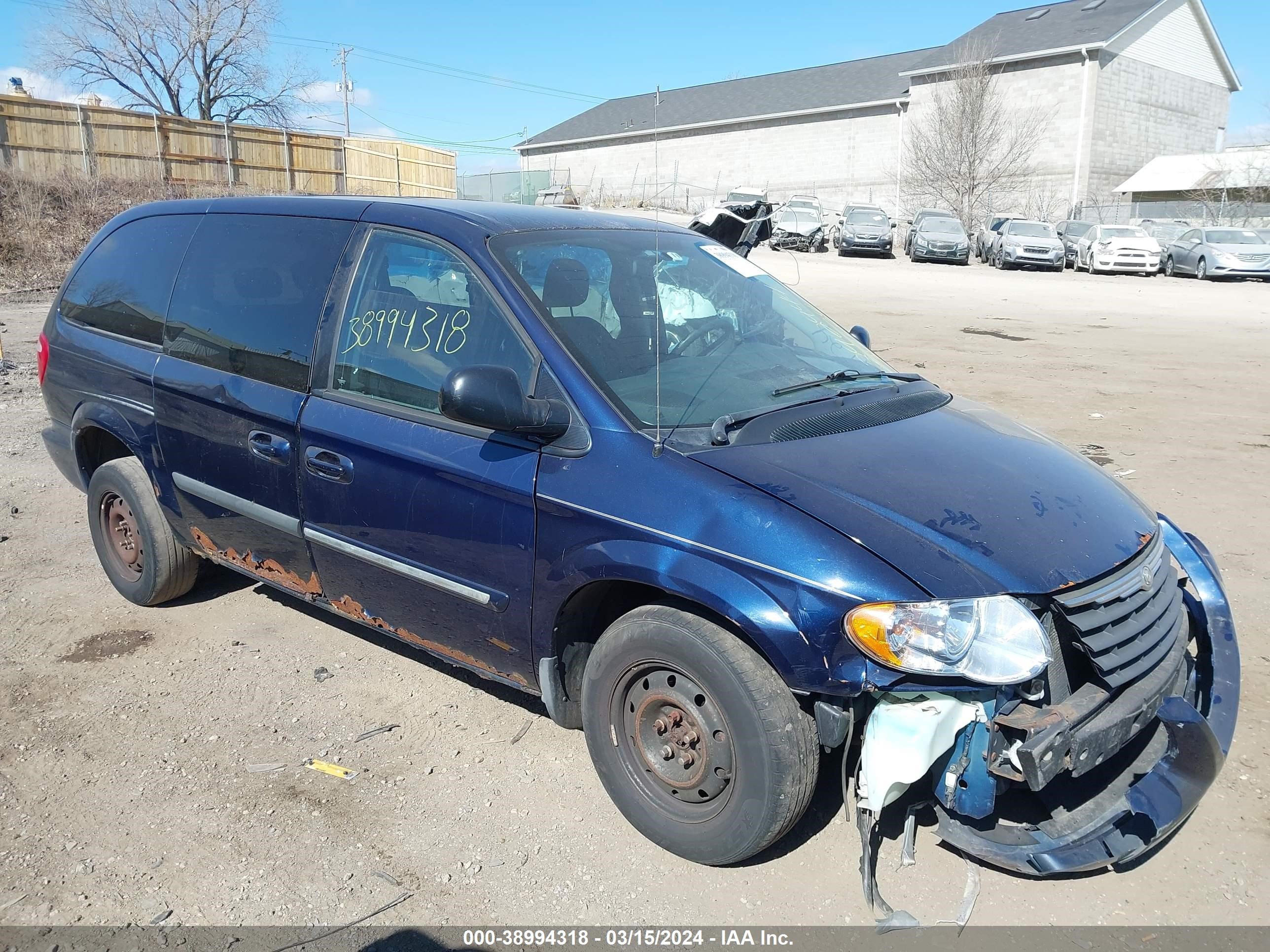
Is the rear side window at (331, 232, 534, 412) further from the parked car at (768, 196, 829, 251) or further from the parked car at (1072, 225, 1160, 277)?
the parked car at (1072, 225, 1160, 277)

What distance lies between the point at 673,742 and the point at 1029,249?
29.3 metres

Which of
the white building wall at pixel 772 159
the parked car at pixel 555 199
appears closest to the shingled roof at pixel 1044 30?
the white building wall at pixel 772 159

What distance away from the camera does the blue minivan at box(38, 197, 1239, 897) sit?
2561mm

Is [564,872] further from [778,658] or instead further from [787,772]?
[778,658]

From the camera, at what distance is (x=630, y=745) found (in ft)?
9.85

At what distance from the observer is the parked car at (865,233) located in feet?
104

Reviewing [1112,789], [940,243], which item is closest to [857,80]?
[940,243]

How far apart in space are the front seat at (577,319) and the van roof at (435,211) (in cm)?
25

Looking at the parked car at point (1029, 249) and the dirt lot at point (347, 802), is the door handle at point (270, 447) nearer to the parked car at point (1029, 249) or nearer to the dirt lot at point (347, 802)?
the dirt lot at point (347, 802)

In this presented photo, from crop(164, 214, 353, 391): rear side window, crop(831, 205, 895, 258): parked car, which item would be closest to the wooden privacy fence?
crop(831, 205, 895, 258): parked car

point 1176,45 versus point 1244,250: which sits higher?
point 1176,45

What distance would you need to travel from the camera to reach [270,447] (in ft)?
12.3

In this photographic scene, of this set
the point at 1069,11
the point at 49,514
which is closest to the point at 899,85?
the point at 1069,11

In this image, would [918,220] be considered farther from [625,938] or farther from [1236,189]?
[625,938]
